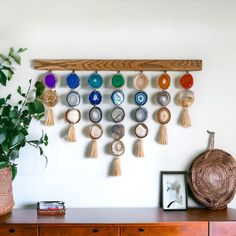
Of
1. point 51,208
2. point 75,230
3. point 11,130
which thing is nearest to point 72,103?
point 11,130

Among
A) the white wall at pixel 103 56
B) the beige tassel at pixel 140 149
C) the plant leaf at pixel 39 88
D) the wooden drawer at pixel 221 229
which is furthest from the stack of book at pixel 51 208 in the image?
the wooden drawer at pixel 221 229

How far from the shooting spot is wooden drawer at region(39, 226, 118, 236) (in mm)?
1793

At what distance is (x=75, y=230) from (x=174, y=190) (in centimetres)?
72

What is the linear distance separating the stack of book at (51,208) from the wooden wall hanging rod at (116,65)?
2.89ft

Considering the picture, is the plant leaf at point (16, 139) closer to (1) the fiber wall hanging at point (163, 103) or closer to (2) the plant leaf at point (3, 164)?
(2) the plant leaf at point (3, 164)

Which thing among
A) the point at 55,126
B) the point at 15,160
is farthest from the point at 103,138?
the point at 15,160

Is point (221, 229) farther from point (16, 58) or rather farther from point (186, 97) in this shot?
point (16, 58)

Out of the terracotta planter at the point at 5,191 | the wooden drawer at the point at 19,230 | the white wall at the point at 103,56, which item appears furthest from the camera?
the white wall at the point at 103,56

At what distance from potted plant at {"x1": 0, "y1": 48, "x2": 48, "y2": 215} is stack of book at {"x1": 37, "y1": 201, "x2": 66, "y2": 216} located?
0.61 feet

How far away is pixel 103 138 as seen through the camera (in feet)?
7.16

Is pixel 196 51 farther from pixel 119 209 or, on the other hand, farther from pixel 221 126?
pixel 119 209

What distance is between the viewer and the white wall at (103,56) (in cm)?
218

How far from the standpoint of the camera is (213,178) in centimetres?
214

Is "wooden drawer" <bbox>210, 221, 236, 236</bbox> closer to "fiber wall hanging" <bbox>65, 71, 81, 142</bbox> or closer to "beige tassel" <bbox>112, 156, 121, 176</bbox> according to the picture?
"beige tassel" <bbox>112, 156, 121, 176</bbox>
